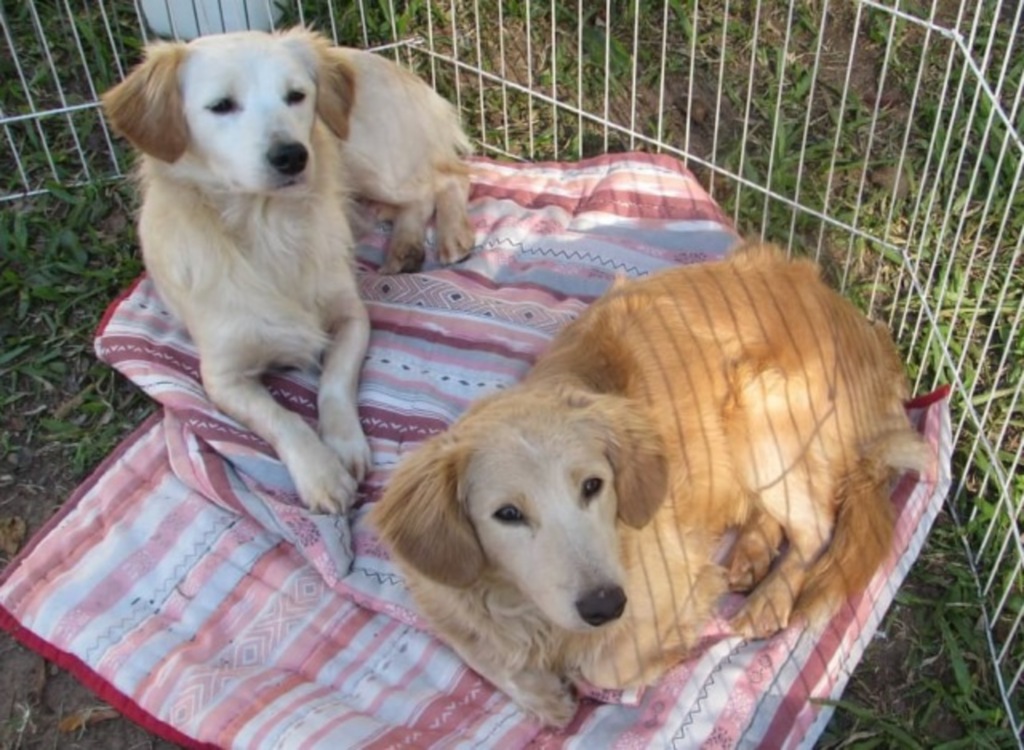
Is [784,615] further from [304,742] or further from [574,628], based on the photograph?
[304,742]

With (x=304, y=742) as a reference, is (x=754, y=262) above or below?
above

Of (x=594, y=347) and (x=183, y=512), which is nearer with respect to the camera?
(x=594, y=347)

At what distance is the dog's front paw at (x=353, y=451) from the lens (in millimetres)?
3332

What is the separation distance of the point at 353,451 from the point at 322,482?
189mm

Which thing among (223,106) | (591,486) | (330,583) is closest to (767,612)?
(591,486)

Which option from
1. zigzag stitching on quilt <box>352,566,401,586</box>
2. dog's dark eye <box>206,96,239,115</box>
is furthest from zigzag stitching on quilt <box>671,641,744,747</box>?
dog's dark eye <box>206,96,239,115</box>

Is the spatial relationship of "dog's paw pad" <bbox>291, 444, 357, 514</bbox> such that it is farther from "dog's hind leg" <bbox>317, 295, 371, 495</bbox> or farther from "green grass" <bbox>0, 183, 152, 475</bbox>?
"green grass" <bbox>0, 183, 152, 475</bbox>

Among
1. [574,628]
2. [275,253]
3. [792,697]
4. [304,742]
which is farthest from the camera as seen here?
[275,253]

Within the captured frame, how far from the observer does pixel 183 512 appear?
325cm

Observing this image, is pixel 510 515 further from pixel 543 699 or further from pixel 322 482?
pixel 322 482

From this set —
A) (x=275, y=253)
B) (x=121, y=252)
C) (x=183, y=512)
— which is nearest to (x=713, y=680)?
(x=183, y=512)

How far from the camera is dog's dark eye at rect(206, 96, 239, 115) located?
318 centimetres

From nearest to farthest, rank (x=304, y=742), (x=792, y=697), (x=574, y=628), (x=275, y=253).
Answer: (x=574, y=628), (x=304, y=742), (x=792, y=697), (x=275, y=253)

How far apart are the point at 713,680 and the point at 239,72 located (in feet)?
6.58
